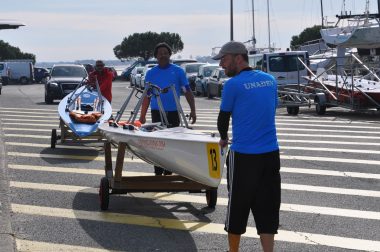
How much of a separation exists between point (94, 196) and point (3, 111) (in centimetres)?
1689

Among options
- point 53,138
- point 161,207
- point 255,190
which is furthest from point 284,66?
point 255,190

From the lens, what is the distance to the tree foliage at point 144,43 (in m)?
97.1

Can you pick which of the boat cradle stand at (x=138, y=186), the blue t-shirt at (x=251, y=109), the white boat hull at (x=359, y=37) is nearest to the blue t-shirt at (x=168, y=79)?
the boat cradle stand at (x=138, y=186)

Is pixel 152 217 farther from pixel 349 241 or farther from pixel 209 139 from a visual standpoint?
pixel 349 241

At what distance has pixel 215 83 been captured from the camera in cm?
3369

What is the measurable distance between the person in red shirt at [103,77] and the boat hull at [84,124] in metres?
0.25

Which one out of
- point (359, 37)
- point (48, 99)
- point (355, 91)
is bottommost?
point (48, 99)

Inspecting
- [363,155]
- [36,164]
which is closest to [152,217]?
[36,164]

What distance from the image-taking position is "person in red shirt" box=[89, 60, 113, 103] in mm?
14797

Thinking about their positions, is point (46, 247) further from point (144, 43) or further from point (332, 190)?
point (144, 43)

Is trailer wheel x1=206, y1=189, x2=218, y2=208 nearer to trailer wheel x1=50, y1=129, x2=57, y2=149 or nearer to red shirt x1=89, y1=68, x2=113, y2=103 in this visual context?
trailer wheel x1=50, y1=129, x2=57, y2=149

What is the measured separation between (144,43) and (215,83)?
64483 millimetres

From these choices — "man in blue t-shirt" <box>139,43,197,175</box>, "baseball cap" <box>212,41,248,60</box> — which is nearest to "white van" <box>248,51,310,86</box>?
"man in blue t-shirt" <box>139,43,197,175</box>

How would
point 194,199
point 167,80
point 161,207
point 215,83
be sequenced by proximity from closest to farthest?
1. point 161,207
2. point 194,199
3. point 167,80
4. point 215,83
